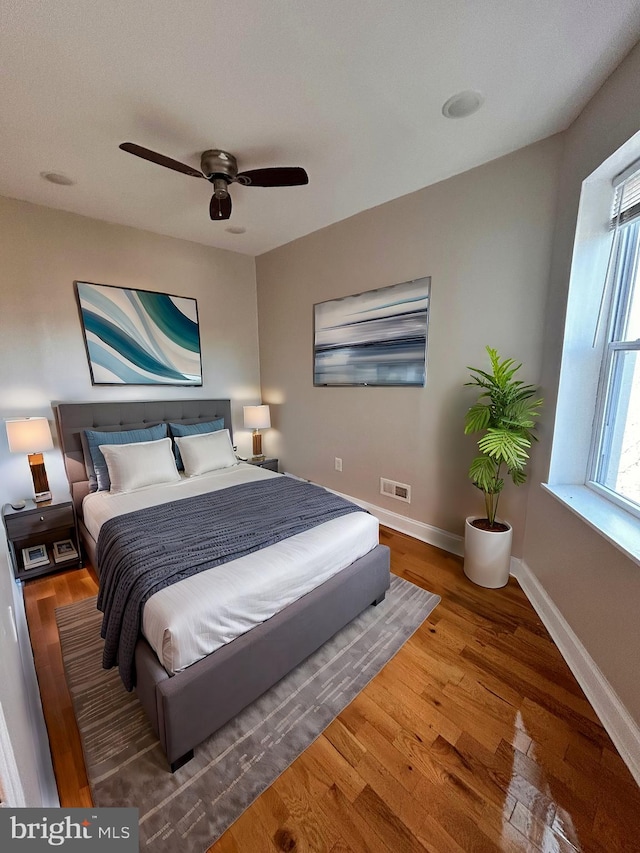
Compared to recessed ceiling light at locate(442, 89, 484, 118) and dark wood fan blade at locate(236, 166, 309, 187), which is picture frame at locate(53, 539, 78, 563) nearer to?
dark wood fan blade at locate(236, 166, 309, 187)

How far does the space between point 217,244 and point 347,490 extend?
298cm

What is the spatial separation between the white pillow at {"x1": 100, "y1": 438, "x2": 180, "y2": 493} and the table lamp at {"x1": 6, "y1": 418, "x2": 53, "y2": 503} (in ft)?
1.25

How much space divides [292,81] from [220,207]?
28.4 inches

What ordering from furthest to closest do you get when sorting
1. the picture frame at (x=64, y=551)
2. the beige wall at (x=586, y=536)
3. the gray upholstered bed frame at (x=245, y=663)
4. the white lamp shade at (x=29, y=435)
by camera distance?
1. the picture frame at (x=64, y=551)
2. the white lamp shade at (x=29, y=435)
3. the beige wall at (x=586, y=536)
4. the gray upholstered bed frame at (x=245, y=663)

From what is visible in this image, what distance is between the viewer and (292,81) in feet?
4.98

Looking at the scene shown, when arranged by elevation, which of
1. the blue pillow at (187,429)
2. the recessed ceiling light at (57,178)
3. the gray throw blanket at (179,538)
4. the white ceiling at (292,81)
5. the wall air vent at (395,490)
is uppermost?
the white ceiling at (292,81)

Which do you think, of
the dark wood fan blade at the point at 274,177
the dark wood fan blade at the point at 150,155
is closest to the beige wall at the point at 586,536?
the dark wood fan blade at the point at 274,177

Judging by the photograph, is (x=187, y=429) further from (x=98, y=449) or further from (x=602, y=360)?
(x=602, y=360)

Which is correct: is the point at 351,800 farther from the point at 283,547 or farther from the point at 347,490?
the point at 347,490

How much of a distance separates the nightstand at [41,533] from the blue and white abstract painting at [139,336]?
44.9 inches

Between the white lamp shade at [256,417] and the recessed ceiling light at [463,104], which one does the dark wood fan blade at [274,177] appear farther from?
the white lamp shade at [256,417]

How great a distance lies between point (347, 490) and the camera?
3.38 m

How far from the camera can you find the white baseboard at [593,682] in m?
1.24

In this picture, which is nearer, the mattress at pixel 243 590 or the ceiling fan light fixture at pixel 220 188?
the mattress at pixel 243 590
